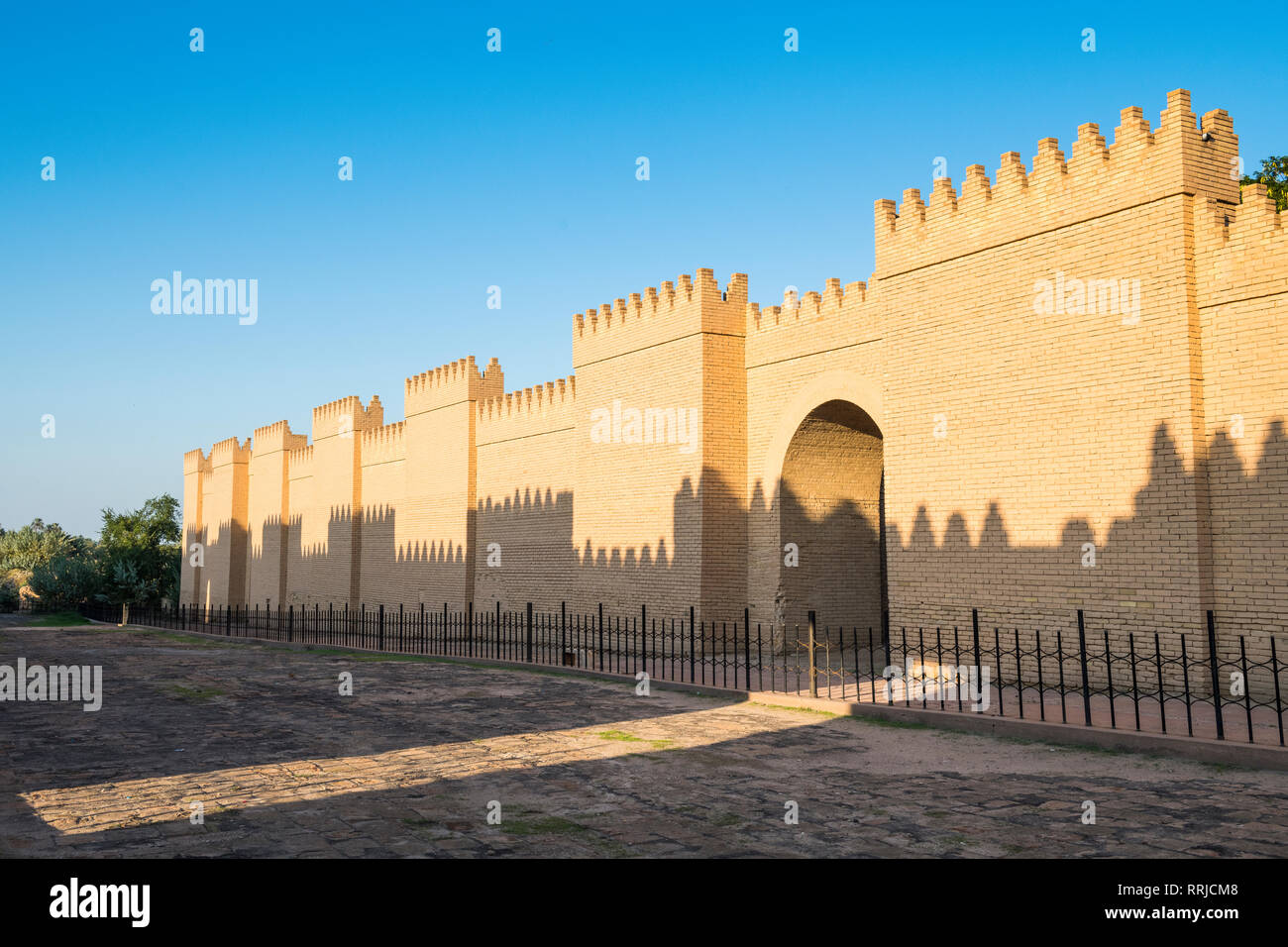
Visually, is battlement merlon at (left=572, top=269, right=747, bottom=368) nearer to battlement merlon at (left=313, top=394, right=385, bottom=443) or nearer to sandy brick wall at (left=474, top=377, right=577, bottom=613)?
sandy brick wall at (left=474, top=377, right=577, bottom=613)

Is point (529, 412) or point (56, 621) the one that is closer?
point (529, 412)

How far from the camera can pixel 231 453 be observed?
154 feet

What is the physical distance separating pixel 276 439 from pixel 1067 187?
1452 inches

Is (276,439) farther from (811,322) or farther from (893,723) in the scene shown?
(893,723)

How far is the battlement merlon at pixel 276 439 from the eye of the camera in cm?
4250

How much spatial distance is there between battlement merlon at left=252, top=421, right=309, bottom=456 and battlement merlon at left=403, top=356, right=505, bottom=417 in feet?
41.3

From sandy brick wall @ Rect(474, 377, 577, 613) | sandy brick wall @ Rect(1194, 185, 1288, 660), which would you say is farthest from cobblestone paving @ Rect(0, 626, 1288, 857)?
sandy brick wall @ Rect(474, 377, 577, 613)

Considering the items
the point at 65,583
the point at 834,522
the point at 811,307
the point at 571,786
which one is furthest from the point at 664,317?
the point at 65,583

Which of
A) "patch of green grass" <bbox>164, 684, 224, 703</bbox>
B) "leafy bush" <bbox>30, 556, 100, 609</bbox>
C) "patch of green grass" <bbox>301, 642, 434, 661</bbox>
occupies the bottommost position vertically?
"patch of green grass" <bbox>301, 642, 434, 661</bbox>

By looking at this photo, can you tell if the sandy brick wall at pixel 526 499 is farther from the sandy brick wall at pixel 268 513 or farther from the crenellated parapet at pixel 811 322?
the sandy brick wall at pixel 268 513

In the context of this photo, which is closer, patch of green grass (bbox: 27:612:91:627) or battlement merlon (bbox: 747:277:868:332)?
battlement merlon (bbox: 747:277:868:332)

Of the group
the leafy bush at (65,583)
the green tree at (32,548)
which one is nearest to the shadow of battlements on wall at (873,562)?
the leafy bush at (65,583)

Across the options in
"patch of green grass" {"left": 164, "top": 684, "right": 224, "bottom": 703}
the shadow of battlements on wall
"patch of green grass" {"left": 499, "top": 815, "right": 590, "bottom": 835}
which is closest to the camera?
"patch of green grass" {"left": 499, "top": 815, "right": 590, "bottom": 835}

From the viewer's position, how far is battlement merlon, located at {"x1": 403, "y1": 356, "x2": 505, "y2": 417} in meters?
28.8
